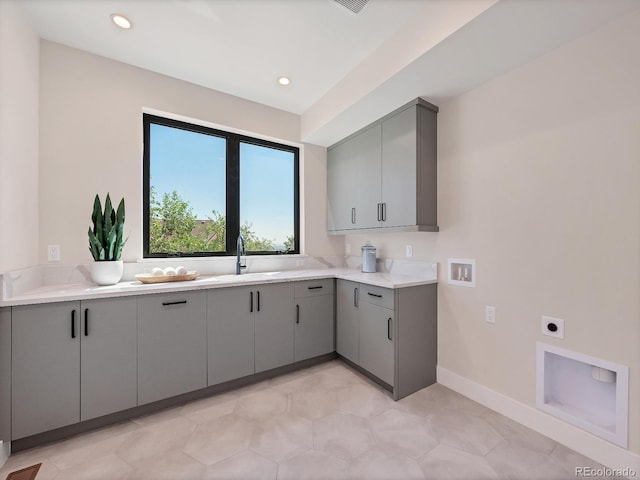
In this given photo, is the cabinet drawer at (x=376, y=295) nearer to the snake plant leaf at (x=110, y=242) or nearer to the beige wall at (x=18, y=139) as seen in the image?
the snake plant leaf at (x=110, y=242)

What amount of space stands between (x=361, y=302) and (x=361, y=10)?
7.28ft

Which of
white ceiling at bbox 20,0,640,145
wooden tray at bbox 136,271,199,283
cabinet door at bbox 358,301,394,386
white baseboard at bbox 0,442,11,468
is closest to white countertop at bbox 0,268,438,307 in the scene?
wooden tray at bbox 136,271,199,283

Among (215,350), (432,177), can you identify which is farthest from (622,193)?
(215,350)

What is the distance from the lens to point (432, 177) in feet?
7.86

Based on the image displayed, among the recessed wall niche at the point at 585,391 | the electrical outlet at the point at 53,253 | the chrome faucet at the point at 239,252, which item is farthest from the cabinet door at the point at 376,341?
the electrical outlet at the point at 53,253

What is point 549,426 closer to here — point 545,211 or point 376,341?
point 376,341

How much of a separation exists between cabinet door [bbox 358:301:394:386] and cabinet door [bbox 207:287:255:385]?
0.98 meters

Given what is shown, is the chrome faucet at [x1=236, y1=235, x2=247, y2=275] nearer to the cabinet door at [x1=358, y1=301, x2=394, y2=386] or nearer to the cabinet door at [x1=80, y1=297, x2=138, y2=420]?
the cabinet door at [x1=80, y1=297, x2=138, y2=420]

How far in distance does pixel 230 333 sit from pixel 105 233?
3.97 ft

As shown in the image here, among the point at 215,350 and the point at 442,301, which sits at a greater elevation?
the point at 442,301

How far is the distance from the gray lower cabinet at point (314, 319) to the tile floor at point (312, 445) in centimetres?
52

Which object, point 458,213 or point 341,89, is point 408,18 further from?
point 458,213

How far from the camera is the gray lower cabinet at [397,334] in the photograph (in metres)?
2.17

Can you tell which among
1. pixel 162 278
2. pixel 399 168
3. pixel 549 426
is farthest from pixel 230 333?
pixel 549 426
